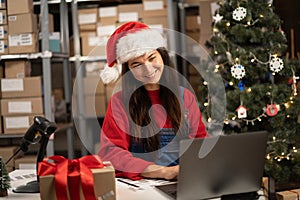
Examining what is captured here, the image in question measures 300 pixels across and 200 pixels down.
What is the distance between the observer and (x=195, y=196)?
61.6 inches

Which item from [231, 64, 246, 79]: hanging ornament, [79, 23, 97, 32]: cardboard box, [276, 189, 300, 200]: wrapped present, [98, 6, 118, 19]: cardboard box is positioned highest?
[98, 6, 118, 19]: cardboard box

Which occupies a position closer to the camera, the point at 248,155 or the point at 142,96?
the point at 248,155

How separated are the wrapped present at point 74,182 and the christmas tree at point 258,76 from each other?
5.77ft

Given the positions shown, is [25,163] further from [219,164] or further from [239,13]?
[219,164]

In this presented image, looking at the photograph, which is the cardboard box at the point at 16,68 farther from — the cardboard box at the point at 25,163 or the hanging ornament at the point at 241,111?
the hanging ornament at the point at 241,111

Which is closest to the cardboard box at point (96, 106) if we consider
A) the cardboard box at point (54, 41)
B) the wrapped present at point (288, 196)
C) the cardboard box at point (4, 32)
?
the cardboard box at point (54, 41)

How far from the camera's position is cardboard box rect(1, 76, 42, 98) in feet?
12.1

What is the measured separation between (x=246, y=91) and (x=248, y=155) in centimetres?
167

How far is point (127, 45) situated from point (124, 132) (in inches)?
14.4

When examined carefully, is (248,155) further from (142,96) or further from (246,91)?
(246,91)

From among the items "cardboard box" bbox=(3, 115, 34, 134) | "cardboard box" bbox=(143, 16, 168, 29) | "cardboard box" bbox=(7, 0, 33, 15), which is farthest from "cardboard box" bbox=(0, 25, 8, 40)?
"cardboard box" bbox=(143, 16, 168, 29)

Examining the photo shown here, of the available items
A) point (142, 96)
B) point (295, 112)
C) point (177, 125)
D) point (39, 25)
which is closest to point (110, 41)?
point (142, 96)

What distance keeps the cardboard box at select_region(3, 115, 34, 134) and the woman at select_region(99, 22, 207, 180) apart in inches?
68.3

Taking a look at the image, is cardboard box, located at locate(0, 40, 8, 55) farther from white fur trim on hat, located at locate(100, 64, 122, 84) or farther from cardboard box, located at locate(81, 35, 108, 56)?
white fur trim on hat, located at locate(100, 64, 122, 84)
